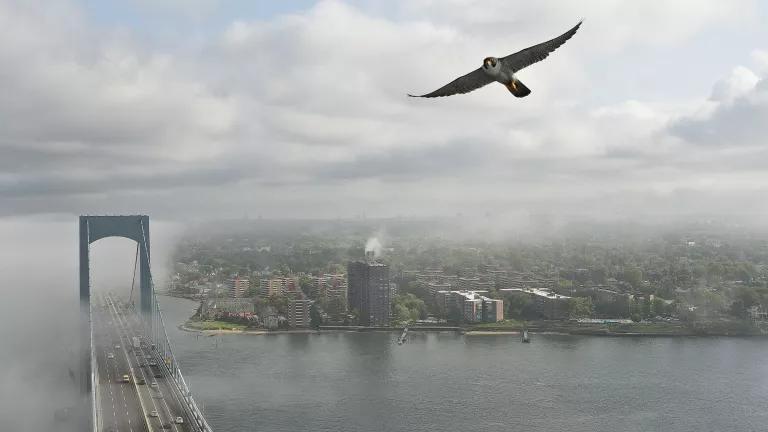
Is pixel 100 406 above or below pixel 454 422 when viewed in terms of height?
above

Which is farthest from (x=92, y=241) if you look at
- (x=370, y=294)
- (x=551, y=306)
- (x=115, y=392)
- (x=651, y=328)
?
(x=651, y=328)

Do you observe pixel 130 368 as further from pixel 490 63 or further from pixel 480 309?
pixel 480 309

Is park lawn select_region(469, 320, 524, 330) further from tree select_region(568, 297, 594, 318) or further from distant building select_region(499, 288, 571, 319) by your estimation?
tree select_region(568, 297, 594, 318)

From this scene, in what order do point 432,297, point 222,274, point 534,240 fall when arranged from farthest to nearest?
1. point 534,240
2. point 222,274
3. point 432,297

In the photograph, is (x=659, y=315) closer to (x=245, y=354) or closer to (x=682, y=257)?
(x=245, y=354)

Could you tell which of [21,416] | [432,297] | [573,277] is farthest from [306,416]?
[573,277]

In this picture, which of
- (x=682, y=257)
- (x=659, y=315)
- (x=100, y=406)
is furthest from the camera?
(x=682, y=257)

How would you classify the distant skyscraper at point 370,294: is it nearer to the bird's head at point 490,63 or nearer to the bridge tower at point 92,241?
the bridge tower at point 92,241
